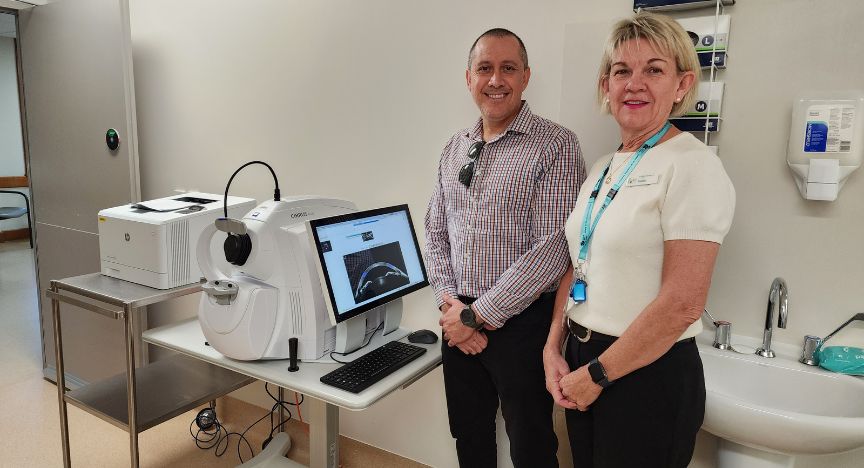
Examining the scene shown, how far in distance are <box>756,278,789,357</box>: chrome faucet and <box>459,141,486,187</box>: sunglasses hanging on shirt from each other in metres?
0.91

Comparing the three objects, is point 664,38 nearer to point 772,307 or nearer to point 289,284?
point 772,307

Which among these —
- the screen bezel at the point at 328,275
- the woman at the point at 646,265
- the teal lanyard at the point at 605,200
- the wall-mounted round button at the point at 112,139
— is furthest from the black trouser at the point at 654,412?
the wall-mounted round button at the point at 112,139

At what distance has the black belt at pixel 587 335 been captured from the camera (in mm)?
1293

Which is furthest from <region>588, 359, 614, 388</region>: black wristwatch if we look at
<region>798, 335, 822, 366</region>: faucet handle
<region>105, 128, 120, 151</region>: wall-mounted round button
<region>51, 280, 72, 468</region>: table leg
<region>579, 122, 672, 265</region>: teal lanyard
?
<region>105, 128, 120, 151</region>: wall-mounted round button

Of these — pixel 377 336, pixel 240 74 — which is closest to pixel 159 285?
pixel 377 336

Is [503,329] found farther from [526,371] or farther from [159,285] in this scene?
[159,285]

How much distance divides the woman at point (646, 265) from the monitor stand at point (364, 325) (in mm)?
685

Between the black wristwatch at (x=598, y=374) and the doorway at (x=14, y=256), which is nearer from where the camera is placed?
the black wristwatch at (x=598, y=374)

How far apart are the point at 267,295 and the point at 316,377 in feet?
0.91

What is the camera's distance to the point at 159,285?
84.2 inches

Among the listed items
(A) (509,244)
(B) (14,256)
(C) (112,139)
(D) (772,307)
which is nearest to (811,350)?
(D) (772,307)

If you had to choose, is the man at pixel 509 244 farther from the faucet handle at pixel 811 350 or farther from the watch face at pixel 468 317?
the faucet handle at pixel 811 350

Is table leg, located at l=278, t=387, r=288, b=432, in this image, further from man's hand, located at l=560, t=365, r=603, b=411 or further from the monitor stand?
man's hand, located at l=560, t=365, r=603, b=411

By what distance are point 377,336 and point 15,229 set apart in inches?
310
